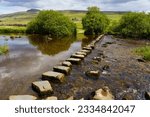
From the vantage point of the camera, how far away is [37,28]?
41875 mm

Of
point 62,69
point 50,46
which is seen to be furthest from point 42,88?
point 50,46

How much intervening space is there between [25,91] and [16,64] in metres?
5.32

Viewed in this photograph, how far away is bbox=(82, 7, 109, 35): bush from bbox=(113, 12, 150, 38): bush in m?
5.34

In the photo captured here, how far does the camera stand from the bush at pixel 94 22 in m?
46.5

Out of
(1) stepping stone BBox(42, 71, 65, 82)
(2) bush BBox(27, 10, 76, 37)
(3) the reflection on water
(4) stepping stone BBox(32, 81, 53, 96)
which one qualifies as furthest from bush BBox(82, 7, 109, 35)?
(4) stepping stone BBox(32, 81, 53, 96)

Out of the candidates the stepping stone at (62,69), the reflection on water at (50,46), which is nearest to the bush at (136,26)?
the reflection on water at (50,46)

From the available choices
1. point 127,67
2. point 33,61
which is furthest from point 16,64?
point 127,67

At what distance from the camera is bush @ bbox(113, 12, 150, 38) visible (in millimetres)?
40656

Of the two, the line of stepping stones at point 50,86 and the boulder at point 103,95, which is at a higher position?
the line of stepping stones at point 50,86

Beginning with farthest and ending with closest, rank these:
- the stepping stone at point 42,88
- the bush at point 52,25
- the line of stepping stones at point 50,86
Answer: the bush at point 52,25 < the stepping stone at point 42,88 < the line of stepping stones at point 50,86

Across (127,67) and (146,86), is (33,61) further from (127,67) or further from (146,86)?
(146,86)

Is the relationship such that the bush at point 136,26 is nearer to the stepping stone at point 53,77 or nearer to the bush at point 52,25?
the bush at point 52,25

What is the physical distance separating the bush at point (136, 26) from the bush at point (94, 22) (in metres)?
5.34

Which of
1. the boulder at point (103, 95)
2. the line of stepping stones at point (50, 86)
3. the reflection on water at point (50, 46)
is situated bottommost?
the reflection on water at point (50, 46)
